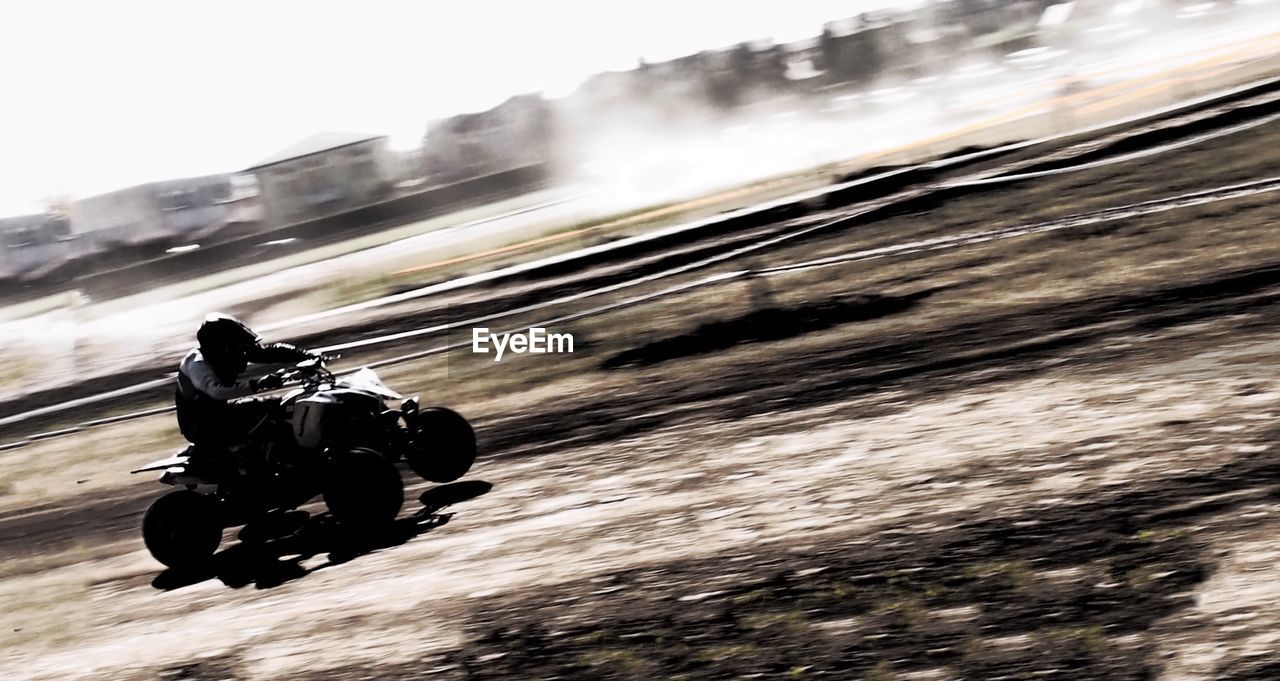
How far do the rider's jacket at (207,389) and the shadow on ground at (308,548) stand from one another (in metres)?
0.93

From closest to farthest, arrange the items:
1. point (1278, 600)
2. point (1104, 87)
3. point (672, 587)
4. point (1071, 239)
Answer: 1. point (1278, 600)
2. point (672, 587)
3. point (1071, 239)
4. point (1104, 87)

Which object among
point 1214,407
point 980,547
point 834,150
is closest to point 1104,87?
point 834,150

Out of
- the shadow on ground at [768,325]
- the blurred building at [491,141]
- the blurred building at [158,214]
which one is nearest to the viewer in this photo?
the shadow on ground at [768,325]

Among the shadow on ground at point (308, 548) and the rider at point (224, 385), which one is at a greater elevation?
the rider at point (224, 385)

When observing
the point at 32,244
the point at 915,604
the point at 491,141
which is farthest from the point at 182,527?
the point at 32,244

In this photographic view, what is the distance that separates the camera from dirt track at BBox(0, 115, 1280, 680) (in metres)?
4.94

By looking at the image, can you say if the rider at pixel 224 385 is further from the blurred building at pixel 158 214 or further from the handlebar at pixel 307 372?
the blurred building at pixel 158 214

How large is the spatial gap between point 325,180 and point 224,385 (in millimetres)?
16237

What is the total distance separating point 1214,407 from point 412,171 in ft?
61.1

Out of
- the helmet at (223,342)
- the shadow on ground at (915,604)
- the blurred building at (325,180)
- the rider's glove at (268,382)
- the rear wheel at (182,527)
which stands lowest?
the shadow on ground at (915,604)

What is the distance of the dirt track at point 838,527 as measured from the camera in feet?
16.2

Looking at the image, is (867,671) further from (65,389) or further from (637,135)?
(637,135)

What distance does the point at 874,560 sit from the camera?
5.65 m

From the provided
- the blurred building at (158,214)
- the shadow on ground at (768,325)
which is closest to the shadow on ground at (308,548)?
the shadow on ground at (768,325)
